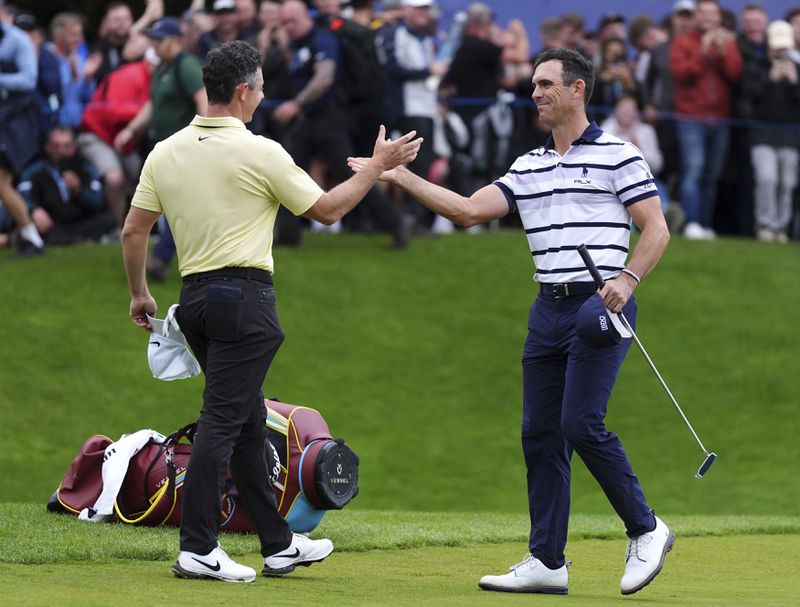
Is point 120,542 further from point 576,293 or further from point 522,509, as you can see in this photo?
point 522,509

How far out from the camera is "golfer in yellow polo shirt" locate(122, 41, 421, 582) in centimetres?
A: 611

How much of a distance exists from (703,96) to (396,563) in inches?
473

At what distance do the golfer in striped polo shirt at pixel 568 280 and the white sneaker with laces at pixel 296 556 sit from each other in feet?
2.41

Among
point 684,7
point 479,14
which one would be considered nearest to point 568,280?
point 479,14

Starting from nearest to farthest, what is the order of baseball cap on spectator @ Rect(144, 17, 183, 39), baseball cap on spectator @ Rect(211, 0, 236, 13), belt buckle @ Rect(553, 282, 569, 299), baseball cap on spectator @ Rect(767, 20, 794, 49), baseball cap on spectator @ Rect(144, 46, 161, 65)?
belt buckle @ Rect(553, 282, 569, 299)
baseball cap on spectator @ Rect(144, 17, 183, 39)
baseball cap on spectator @ Rect(211, 0, 236, 13)
baseball cap on spectator @ Rect(144, 46, 161, 65)
baseball cap on spectator @ Rect(767, 20, 794, 49)

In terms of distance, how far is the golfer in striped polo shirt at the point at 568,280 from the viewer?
624cm

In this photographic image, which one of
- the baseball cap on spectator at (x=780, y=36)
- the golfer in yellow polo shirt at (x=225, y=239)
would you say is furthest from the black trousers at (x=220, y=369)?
the baseball cap on spectator at (x=780, y=36)

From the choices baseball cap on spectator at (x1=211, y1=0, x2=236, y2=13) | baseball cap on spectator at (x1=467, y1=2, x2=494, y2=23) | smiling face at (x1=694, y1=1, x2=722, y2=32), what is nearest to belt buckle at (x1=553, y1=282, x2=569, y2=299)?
baseball cap on spectator at (x1=211, y1=0, x2=236, y2=13)

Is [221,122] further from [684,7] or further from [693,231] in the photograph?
[684,7]

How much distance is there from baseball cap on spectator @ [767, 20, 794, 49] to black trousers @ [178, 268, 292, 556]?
523 inches

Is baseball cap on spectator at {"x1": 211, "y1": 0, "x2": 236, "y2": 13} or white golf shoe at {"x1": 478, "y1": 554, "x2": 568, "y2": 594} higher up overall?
baseball cap on spectator at {"x1": 211, "y1": 0, "x2": 236, "y2": 13}

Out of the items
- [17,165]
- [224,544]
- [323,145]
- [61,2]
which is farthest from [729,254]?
[61,2]

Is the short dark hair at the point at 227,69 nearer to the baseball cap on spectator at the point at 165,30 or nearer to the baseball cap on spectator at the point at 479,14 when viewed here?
the baseball cap on spectator at the point at 165,30

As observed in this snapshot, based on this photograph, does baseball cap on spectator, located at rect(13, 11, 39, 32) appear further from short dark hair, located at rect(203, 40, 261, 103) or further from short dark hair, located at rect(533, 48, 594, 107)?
short dark hair, located at rect(533, 48, 594, 107)
